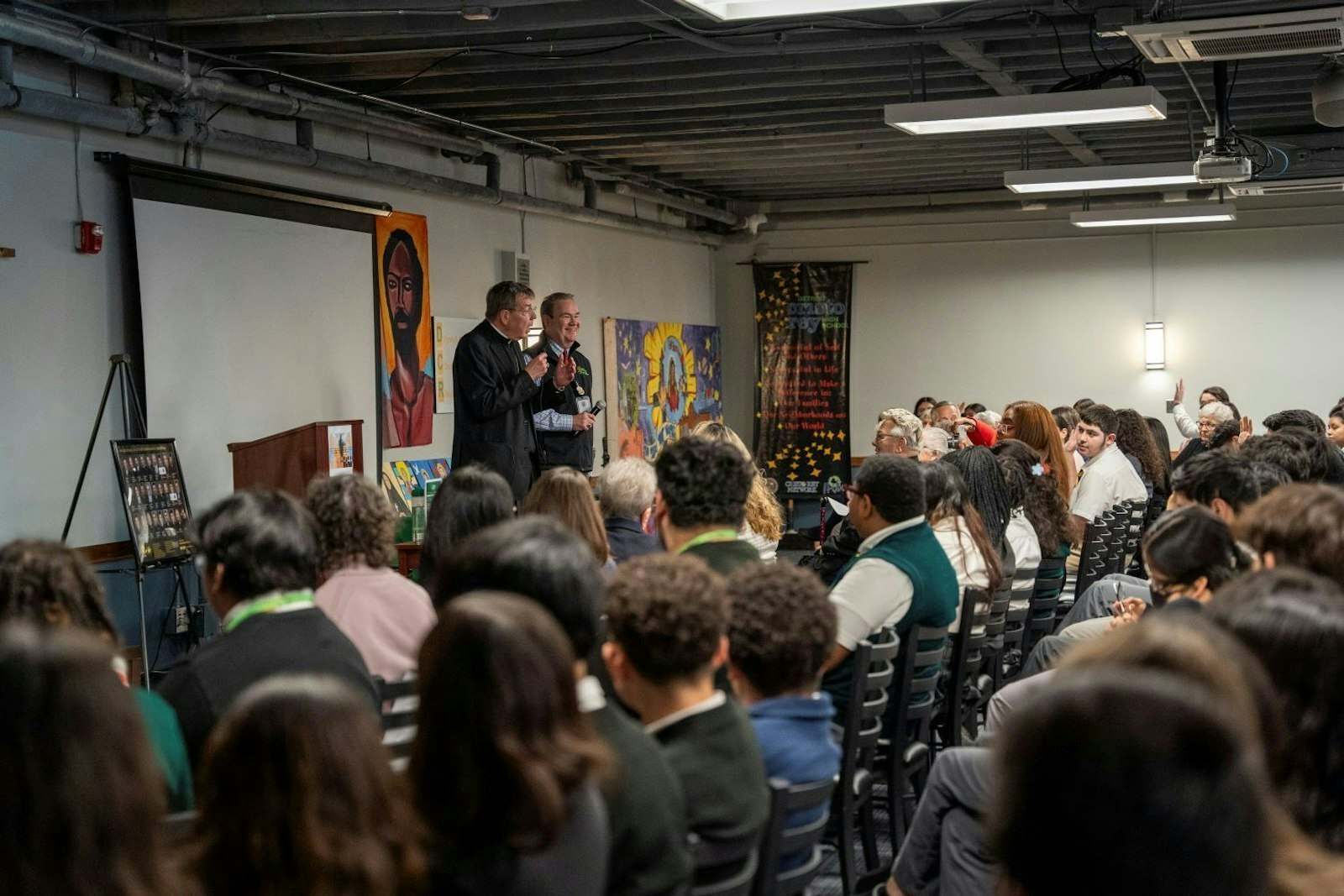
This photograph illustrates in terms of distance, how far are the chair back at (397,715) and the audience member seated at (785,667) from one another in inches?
26.5

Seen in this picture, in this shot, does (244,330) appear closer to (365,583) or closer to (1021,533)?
(1021,533)

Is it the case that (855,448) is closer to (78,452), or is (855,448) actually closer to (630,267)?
(630,267)

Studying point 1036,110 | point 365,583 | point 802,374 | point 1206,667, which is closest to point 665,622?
point 1206,667

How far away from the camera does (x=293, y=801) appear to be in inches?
57.7

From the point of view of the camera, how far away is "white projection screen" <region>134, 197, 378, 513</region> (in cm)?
690

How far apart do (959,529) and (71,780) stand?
382 centimetres

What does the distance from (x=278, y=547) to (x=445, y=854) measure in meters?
1.15

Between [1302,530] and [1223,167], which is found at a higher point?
[1223,167]

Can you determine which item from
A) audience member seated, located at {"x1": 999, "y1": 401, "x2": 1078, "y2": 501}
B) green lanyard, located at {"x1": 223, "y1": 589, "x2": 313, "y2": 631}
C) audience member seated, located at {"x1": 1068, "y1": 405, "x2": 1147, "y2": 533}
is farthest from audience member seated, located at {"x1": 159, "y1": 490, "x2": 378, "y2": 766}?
audience member seated, located at {"x1": 1068, "y1": 405, "x2": 1147, "y2": 533}

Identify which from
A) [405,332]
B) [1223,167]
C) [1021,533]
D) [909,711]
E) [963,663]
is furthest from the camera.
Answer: [405,332]

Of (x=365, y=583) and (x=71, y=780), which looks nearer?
(x=71, y=780)

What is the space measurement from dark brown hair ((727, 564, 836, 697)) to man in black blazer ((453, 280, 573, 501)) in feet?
11.4

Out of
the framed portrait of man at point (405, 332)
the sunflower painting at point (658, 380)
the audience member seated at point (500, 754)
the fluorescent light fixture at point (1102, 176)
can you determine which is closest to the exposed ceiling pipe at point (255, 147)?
the framed portrait of man at point (405, 332)

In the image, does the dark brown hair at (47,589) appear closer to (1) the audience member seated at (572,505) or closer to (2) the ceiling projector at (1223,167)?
(1) the audience member seated at (572,505)
